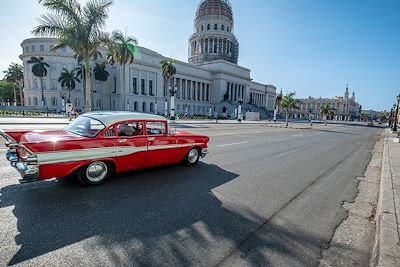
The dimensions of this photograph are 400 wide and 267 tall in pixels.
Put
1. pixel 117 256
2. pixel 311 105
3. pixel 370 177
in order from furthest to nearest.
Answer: pixel 311 105
pixel 370 177
pixel 117 256

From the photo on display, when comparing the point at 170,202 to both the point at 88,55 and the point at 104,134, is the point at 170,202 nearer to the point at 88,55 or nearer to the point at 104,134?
the point at 104,134

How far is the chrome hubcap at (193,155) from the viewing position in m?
7.30

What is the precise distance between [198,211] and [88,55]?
64.5 ft

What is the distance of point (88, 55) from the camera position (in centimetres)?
1975

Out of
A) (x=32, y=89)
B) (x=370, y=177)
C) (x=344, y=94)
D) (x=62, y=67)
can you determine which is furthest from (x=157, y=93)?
(x=344, y=94)

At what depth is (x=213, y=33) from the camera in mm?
94375

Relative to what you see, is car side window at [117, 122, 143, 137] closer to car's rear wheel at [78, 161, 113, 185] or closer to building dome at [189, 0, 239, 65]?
car's rear wheel at [78, 161, 113, 185]

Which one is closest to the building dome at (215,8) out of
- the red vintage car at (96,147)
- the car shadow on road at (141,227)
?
the red vintage car at (96,147)

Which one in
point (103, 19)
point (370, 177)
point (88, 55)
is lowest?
point (370, 177)

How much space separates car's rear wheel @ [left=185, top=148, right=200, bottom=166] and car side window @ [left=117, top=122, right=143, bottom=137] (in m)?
1.89

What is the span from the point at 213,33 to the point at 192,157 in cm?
9582

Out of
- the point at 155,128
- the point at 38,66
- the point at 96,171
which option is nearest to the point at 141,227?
the point at 96,171

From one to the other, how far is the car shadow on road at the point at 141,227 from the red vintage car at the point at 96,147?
427mm

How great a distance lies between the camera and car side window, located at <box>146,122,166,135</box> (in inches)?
239
